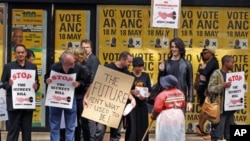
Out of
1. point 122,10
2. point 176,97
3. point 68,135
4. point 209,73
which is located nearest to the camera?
point 176,97

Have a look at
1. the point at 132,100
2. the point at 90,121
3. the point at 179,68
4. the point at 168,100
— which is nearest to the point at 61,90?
the point at 90,121

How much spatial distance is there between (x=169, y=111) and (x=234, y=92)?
304 centimetres

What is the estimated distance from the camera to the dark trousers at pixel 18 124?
488 inches

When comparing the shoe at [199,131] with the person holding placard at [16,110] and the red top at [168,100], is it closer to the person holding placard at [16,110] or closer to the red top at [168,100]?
the person holding placard at [16,110]

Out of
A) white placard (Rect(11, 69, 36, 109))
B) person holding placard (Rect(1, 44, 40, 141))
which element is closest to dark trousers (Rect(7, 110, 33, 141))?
person holding placard (Rect(1, 44, 40, 141))

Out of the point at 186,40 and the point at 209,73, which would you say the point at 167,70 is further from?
the point at 186,40

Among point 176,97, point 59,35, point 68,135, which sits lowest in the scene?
point 68,135

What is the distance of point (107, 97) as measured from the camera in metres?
12.5

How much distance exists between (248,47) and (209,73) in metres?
1.49

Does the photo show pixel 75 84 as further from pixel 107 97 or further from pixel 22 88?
pixel 22 88

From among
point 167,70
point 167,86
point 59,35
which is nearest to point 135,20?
point 59,35

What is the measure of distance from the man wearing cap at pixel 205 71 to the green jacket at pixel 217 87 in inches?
38.9

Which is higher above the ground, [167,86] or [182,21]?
[182,21]

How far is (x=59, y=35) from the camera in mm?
15617
